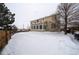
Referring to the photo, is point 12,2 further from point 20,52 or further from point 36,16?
point 20,52

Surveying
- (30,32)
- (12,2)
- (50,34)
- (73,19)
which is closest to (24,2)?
(12,2)

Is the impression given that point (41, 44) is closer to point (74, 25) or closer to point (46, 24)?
point (46, 24)

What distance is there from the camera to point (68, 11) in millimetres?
2176

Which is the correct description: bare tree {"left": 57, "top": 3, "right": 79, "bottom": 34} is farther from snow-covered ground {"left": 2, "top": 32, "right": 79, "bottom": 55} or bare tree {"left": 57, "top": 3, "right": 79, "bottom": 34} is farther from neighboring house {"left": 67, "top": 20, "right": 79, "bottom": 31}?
snow-covered ground {"left": 2, "top": 32, "right": 79, "bottom": 55}

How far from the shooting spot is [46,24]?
2.27 meters

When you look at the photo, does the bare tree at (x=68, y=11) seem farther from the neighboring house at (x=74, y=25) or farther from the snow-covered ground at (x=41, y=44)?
the snow-covered ground at (x=41, y=44)

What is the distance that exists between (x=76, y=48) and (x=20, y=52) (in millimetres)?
788

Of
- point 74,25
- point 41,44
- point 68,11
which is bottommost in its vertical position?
point 41,44

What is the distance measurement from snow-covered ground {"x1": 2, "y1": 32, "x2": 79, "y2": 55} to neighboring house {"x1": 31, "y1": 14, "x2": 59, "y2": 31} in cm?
7

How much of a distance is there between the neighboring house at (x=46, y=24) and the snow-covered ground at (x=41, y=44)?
2.9 inches

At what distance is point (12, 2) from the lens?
7.33ft

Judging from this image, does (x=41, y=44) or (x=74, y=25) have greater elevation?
(x=74, y=25)

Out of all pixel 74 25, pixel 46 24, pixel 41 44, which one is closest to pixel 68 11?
pixel 74 25

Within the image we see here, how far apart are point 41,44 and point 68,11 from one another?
596 millimetres
